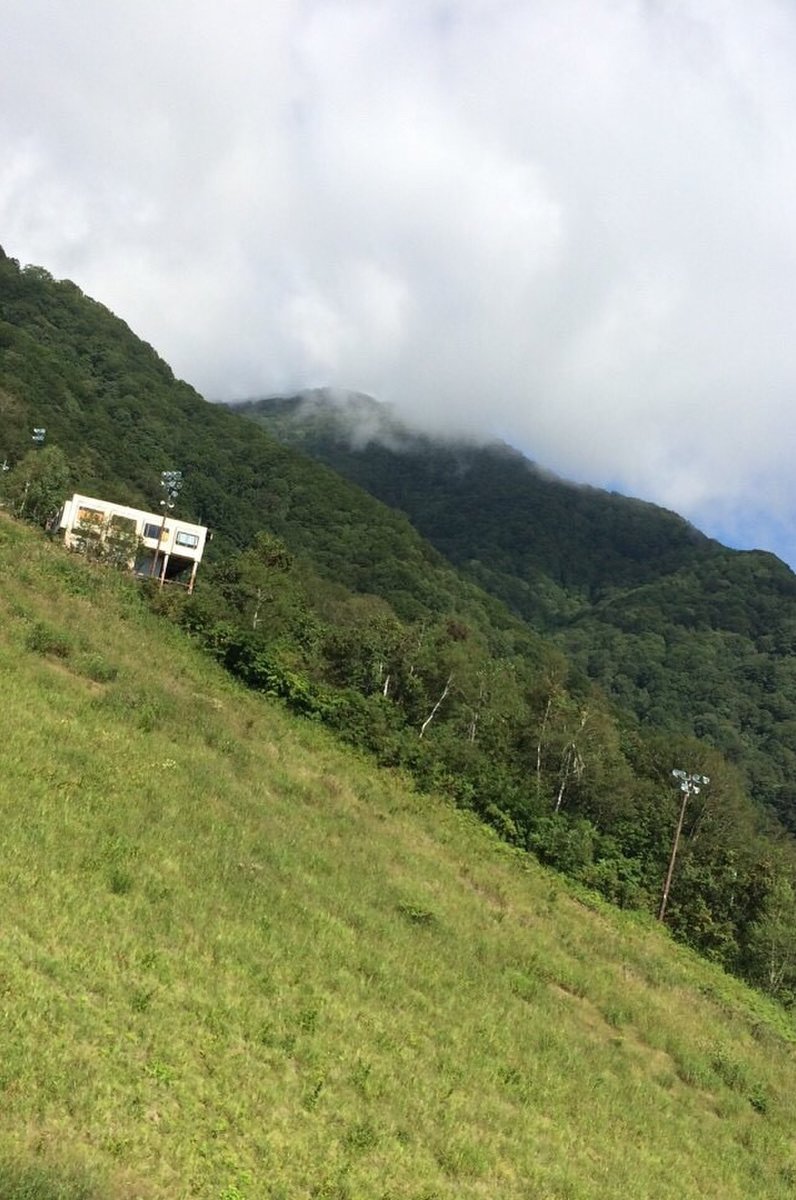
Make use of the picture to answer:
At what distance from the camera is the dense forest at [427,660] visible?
3566cm

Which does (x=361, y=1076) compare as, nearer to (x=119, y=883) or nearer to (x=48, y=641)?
(x=119, y=883)

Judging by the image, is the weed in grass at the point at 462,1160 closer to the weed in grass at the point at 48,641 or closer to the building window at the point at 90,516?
the weed in grass at the point at 48,641

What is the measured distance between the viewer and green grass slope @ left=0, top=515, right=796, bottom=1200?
7180 millimetres

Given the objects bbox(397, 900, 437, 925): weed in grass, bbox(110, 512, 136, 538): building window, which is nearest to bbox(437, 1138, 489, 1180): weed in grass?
bbox(397, 900, 437, 925): weed in grass

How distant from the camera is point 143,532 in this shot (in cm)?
7875

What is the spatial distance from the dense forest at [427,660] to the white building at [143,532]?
13.5 ft

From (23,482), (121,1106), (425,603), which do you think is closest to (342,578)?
(425,603)

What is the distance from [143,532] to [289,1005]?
→ 7383cm

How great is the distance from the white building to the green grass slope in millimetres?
40694

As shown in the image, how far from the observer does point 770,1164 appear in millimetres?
13305

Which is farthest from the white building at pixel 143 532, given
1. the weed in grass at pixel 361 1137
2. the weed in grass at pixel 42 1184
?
the weed in grass at pixel 42 1184

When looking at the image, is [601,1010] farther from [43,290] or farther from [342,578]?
[43,290]

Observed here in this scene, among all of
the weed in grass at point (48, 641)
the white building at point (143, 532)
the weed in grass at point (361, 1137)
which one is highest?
the white building at point (143, 532)

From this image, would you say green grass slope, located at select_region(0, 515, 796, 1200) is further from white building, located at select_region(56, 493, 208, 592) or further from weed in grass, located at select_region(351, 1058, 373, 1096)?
white building, located at select_region(56, 493, 208, 592)
